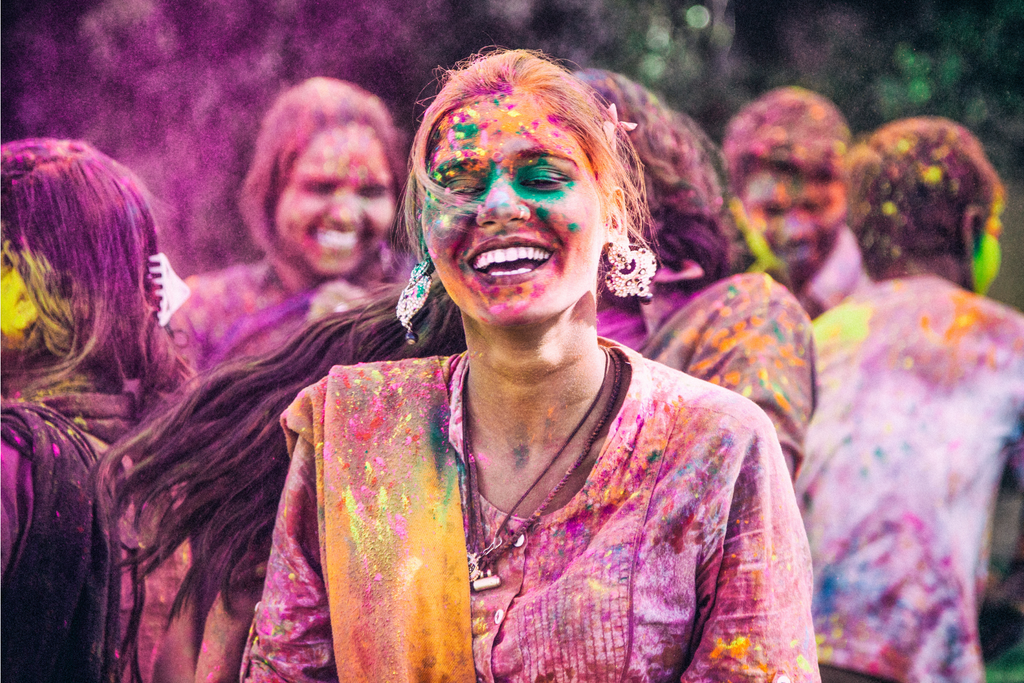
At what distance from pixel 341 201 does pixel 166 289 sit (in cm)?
58

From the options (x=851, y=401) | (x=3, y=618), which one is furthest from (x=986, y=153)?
(x=3, y=618)

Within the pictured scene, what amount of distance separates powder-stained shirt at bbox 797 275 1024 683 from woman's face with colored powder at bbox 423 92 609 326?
0.94 meters

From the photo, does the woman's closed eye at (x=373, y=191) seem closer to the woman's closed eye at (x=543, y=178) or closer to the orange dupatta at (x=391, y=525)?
the orange dupatta at (x=391, y=525)

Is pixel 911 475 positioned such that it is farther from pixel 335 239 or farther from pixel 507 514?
pixel 335 239

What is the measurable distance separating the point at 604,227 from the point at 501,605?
838mm

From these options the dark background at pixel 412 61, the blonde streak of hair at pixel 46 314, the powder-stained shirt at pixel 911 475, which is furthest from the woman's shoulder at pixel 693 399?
the blonde streak of hair at pixel 46 314

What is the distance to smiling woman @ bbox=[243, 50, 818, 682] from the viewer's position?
1.65 meters

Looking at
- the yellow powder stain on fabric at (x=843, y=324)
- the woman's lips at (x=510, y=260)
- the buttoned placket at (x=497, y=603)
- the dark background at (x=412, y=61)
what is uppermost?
the dark background at (x=412, y=61)

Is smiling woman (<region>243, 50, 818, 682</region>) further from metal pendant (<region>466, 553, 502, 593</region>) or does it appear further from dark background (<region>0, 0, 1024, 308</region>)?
dark background (<region>0, 0, 1024, 308</region>)

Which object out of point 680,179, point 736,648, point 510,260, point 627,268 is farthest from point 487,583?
point 680,179

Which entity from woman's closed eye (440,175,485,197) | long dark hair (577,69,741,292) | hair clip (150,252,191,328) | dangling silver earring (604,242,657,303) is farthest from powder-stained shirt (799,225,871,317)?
hair clip (150,252,191,328)

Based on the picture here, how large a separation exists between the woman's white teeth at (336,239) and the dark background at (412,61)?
0.21m

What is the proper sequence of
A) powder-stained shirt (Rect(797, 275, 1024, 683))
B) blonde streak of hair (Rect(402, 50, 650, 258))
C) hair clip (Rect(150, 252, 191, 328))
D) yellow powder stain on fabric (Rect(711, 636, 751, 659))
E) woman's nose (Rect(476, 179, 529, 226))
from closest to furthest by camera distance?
yellow powder stain on fabric (Rect(711, 636, 751, 659)) < woman's nose (Rect(476, 179, 529, 226)) < blonde streak of hair (Rect(402, 50, 650, 258)) < powder-stained shirt (Rect(797, 275, 1024, 683)) < hair clip (Rect(150, 252, 191, 328))

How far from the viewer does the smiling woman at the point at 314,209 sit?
93.6 inches
